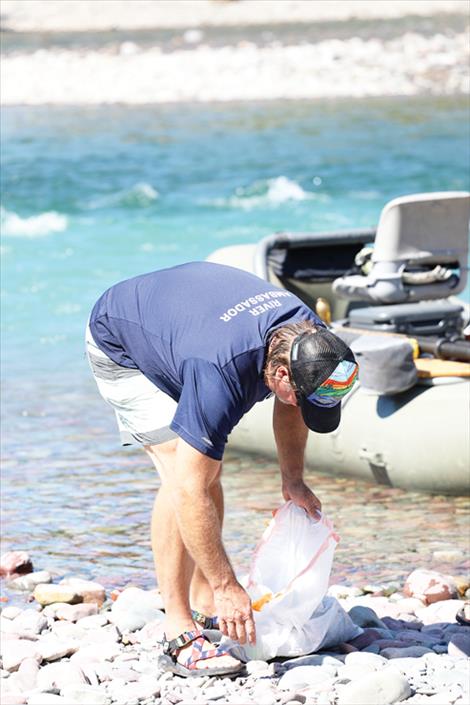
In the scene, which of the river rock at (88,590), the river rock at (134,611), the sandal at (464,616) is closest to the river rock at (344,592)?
the sandal at (464,616)

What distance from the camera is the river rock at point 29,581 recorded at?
464cm

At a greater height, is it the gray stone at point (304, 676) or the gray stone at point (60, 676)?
the gray stone at point (304, 676)

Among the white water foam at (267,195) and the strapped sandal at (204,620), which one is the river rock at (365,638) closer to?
the strapped sandal at (204,620)

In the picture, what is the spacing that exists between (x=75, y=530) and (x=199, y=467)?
7.25 ft

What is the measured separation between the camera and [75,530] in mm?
5332

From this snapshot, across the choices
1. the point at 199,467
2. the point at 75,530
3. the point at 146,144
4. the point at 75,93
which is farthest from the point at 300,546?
the point at 75,93

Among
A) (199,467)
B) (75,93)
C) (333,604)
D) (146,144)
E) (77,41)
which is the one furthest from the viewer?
(77,41)

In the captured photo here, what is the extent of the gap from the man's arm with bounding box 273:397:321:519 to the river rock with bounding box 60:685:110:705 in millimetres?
700

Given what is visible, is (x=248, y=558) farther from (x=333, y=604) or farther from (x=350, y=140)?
(x=350, y=140)

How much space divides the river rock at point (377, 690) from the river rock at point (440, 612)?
755 millimetres

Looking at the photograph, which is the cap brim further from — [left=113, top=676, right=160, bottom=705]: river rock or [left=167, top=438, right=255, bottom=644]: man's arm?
[left=113, top=676, right=160, bottom=705]: river rock

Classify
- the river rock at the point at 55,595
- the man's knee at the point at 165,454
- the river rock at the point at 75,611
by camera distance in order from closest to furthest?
the man's knee at the point at 165,454
the river rock at the point at 75,611
the river rock at the point at 55,595

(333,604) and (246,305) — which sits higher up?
(246,305)

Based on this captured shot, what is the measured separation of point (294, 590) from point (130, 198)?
14401 mm
